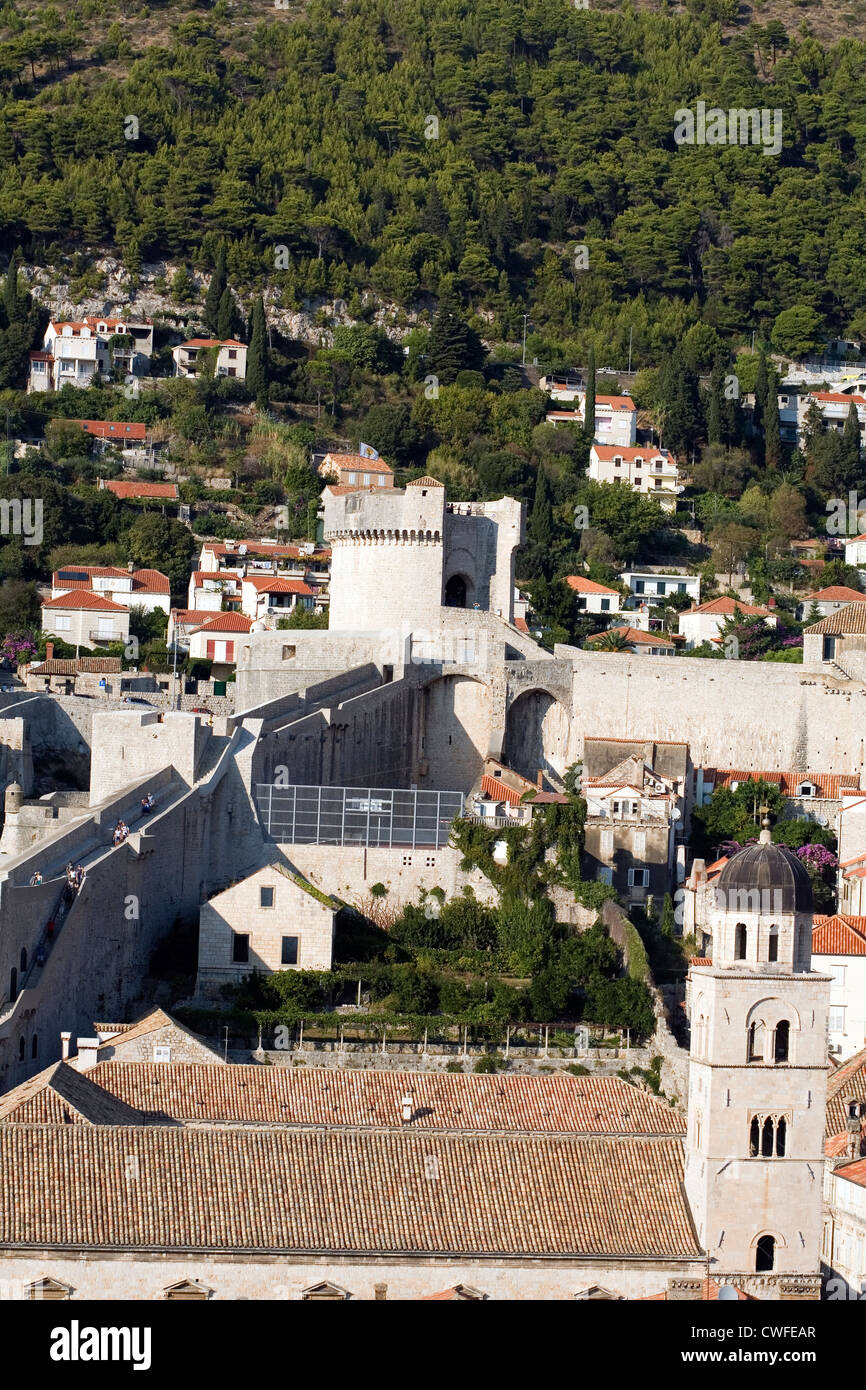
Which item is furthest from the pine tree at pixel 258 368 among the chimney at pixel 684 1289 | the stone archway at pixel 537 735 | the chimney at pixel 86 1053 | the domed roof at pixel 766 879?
the chimney at pixel 684 1289

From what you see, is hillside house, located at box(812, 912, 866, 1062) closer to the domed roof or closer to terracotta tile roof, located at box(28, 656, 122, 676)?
the domed roof

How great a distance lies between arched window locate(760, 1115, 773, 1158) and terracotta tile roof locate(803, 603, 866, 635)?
2766 centimetres

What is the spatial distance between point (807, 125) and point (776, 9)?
1941 centimetres

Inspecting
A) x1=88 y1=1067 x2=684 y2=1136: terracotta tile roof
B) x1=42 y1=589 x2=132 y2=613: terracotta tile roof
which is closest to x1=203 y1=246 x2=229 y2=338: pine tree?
x1=42 y1=589 x2=132 y2=613: terracotta tile roof

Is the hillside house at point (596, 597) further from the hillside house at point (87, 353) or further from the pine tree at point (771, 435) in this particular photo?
the hillside house at point (87, 353)

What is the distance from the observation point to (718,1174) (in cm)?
2666

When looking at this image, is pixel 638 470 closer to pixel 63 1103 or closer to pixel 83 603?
pixel 83 603

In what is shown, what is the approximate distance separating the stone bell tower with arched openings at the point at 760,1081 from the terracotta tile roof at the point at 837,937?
12.6 m

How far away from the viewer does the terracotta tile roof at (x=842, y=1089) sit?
111 ft

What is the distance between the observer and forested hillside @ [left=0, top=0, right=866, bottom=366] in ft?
305

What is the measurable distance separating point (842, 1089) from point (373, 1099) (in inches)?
282

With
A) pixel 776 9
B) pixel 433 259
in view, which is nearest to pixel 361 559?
pixel 433 259
